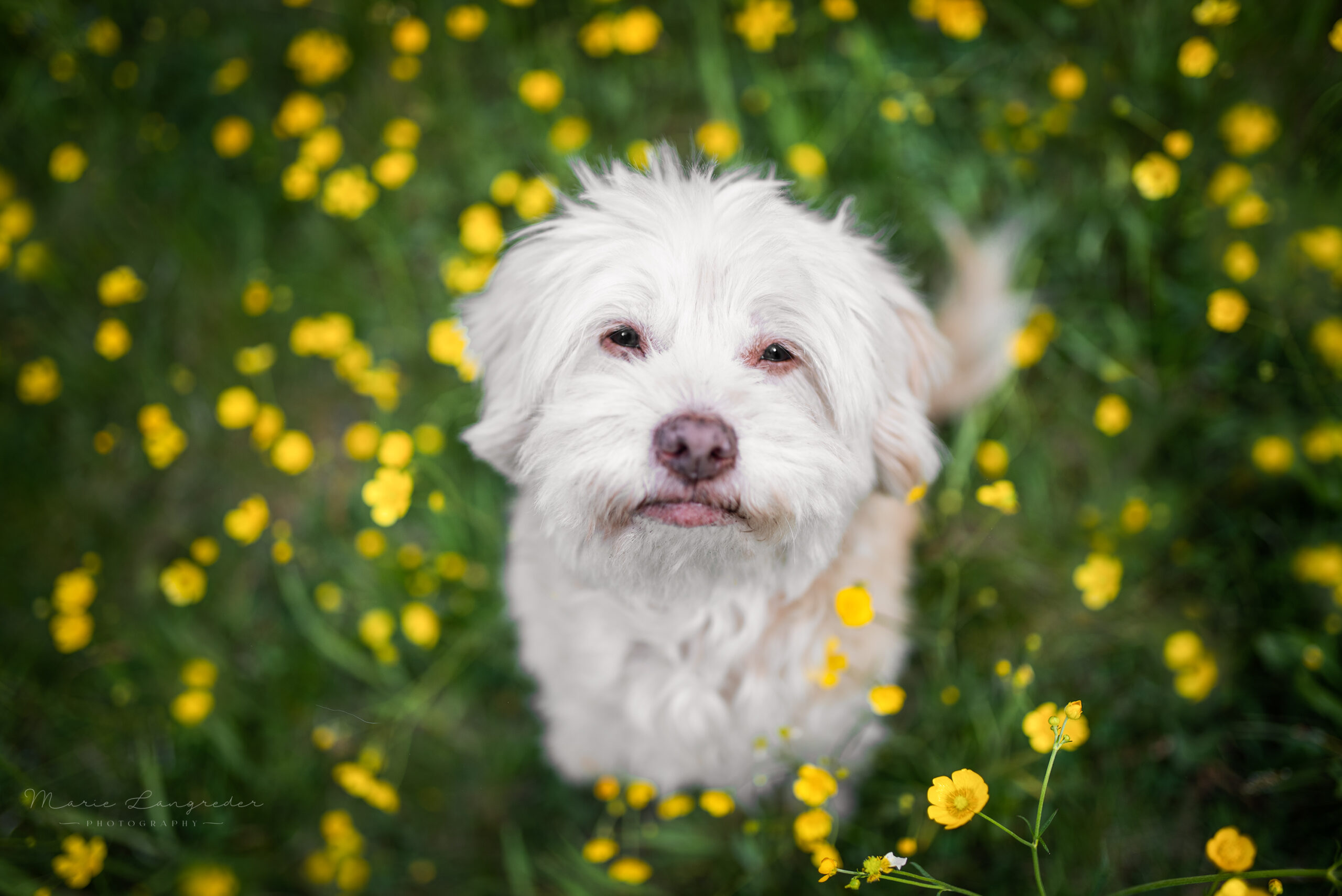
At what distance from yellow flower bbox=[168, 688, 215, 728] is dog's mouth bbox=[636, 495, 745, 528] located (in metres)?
1.88

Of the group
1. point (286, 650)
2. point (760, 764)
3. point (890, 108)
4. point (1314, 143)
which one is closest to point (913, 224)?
point (890, 108)

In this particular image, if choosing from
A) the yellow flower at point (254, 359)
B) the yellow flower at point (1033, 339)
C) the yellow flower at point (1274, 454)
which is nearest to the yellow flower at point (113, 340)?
the yellow flower at point (254, 359)

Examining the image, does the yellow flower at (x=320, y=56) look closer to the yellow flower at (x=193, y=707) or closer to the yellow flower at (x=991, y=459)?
the yellow flower at (x=193, y=707)

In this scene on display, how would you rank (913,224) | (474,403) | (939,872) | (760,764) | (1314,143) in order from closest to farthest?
(760,764) < (939,872) < (1314,143) < (474,403) < (913,224)

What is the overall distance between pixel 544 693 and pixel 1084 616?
178 centimetres

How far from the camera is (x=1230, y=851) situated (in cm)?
Result: 136

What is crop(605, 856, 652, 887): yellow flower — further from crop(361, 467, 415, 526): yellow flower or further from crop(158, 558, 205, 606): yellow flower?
crop(158, 558, 205, 606): yellow flower

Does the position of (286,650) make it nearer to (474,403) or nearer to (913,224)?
(474,403)

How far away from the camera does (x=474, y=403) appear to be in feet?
8.16

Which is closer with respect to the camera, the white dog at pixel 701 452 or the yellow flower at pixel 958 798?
the yellow flower at pixel 958 798

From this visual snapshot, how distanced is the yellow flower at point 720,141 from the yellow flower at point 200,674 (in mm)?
2399

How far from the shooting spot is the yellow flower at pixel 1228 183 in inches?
92.0

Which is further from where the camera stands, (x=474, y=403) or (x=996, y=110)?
(x=996, y=110)

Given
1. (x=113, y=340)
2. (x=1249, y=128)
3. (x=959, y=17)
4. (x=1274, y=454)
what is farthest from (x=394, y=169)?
(x=1274, y=454)
